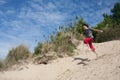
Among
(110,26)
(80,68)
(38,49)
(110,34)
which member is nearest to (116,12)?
(110,26)

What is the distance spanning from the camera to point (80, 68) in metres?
11.6

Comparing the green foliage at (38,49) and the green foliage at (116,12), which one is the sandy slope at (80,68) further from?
the green foliage at (116,12)

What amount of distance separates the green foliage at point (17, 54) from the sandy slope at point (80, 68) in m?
2.54

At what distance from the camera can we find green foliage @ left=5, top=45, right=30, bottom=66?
16344mm

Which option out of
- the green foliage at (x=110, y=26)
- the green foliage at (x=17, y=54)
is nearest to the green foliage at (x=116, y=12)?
the green foliage at (x=110, y=26)

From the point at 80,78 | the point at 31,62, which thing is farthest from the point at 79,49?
the point at 80,78

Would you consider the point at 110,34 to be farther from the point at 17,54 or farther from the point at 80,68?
the point at 80,68

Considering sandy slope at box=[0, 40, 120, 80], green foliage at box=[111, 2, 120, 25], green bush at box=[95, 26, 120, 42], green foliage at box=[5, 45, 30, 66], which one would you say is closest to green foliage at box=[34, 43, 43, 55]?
green foliage at box=[5, 45, 30, 66]

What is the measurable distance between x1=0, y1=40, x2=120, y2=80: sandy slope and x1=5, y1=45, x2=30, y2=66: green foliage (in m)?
2.54

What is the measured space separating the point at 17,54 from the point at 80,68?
613cm

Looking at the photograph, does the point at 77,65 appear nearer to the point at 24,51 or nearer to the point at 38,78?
the point at 38,78

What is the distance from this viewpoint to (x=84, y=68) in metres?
11.3

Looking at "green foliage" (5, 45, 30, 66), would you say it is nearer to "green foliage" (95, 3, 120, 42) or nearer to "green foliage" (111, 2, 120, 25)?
"green foliage" (95, 3, 120, 42)

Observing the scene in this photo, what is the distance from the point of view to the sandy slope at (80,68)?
32.5 ft
